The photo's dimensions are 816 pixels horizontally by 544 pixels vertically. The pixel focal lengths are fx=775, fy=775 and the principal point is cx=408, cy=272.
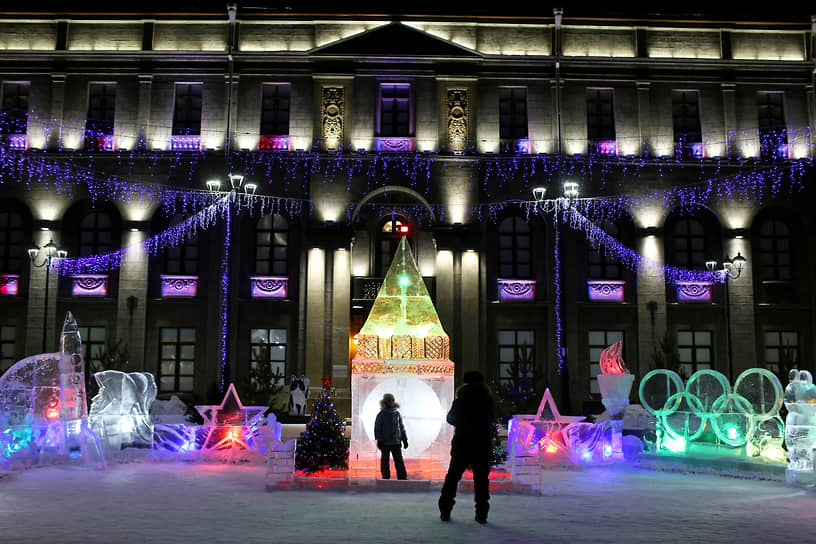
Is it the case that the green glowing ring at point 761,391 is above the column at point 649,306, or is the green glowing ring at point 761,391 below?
below

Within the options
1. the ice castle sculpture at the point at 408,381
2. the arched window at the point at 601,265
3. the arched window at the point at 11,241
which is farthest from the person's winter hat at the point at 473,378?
the arched window at the point at 11,241

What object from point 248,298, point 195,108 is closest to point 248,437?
point 248,298

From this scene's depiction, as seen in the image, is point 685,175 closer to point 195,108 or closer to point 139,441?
point 195,108

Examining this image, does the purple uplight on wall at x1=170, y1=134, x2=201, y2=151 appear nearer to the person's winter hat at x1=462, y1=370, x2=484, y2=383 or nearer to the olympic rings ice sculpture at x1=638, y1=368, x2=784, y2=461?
the olympic rings ice sculpture at x1=638, y1=368, x2=784, y2=461

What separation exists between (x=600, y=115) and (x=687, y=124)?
136 inches

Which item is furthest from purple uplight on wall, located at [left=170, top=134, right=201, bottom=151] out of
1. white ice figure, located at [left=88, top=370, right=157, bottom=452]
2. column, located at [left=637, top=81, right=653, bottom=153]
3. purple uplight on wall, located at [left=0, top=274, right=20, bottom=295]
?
column, located at [left=637, top=81, right=653, bottom=153]

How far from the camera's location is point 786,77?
3039cm

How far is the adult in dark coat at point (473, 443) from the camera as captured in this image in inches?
394

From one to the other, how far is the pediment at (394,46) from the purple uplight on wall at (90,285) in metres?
11.7

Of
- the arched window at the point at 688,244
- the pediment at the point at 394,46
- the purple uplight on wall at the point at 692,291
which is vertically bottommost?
the purple uplight on wall at the point at 692,291

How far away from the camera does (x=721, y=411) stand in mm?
18594

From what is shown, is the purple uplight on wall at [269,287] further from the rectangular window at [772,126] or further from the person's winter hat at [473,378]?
the person's winter hat at [473,378]

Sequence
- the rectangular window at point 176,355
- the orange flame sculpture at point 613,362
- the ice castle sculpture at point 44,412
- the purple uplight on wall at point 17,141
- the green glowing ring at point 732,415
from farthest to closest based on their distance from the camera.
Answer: the purple uplight on wall at point 17,141
the rectangular window at point 176,355
the orange flame sculpture at point 613,362
the green glowing ring at point 732,415
the ice castle sculpture at point 44,412

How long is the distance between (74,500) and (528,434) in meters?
9.44
